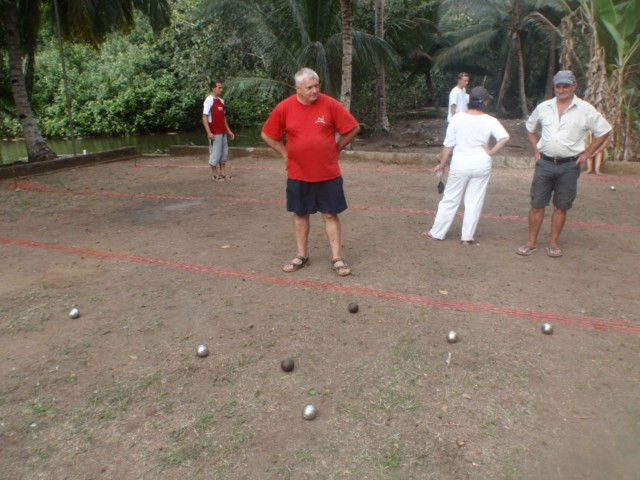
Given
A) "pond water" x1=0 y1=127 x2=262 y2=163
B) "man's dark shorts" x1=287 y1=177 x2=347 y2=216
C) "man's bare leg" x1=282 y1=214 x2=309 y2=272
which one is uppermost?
"man's dark shorts" x1=287 y1=177 x2=347 y2=216

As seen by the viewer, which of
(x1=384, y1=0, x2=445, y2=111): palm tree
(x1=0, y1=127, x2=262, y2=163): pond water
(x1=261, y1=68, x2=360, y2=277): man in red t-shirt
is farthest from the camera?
(x1=0, y1=127, x2=262, y2=163): pond water

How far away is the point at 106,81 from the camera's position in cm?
2434

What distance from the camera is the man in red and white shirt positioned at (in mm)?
9375

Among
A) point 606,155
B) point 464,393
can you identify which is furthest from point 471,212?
point 606,155

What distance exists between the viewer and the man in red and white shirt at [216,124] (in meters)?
9.38

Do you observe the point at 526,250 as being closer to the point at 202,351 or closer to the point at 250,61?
the point at 202,351

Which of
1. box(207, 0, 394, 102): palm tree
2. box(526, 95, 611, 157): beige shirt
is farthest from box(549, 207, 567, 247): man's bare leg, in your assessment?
box(207, 0, 394, 102): palm tree

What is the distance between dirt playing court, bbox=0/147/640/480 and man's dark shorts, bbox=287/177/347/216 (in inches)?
26.5

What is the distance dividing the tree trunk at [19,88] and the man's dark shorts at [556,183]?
1054 centimetres

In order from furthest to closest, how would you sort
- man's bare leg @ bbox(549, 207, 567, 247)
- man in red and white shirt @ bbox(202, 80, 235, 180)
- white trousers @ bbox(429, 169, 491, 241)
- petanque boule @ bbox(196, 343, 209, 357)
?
man in red and white shirt @ bbox(202, 80, 235, 180) < white trousers @ bbox(429, 169, 491, 241) < man's bare leg @ bbox(549, 207, 567, 247) < petanque boule @ bbox(196, 343, 209, 357)

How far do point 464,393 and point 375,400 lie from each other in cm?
57

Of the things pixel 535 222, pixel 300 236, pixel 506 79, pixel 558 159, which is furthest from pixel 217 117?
pixel 506 79

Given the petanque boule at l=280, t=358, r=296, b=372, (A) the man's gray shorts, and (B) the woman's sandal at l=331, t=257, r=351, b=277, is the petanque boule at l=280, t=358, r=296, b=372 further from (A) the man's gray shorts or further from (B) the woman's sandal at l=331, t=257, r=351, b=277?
(A) the man's gray shorts

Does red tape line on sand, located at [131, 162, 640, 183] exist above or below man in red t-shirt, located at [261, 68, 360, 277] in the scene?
below
